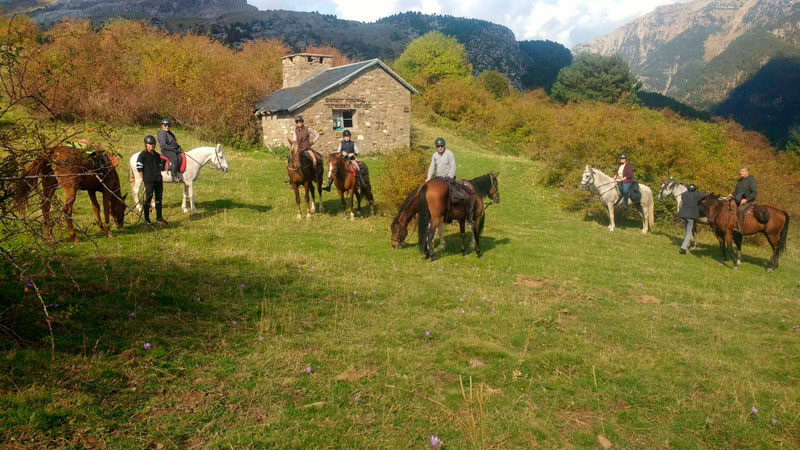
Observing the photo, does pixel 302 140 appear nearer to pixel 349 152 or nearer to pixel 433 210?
pixel 349 152

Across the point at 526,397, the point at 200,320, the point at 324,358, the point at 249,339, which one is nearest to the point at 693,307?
the point at 526,397

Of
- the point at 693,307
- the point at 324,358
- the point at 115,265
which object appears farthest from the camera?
the point at 693,307

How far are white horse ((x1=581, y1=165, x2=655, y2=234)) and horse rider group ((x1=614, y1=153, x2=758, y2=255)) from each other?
45cm

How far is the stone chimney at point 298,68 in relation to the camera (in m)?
29.3

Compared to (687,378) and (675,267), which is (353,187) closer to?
(675,267)

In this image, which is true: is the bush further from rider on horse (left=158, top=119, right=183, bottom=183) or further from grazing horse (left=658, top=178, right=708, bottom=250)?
grazing horse (left=658, top=178, right=708, bottom=250)

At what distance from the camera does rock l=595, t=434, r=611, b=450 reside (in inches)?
157

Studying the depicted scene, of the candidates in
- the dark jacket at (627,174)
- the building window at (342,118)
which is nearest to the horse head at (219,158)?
the building window at (342,118)

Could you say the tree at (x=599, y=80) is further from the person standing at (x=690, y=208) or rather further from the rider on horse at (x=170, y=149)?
the rider on horse at (x=170, y=149)

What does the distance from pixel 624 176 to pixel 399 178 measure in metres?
8.09

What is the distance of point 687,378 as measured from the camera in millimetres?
5254

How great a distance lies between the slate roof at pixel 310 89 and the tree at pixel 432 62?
1989 cm

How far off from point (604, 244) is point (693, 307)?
568 cm

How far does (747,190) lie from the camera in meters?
11.8
